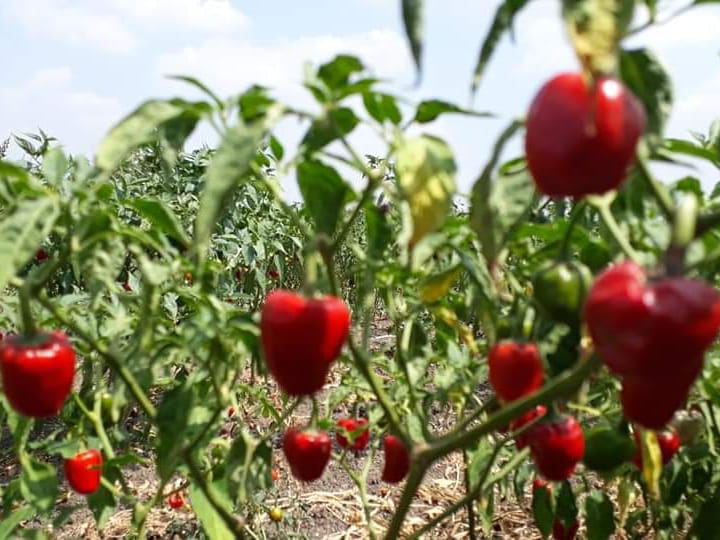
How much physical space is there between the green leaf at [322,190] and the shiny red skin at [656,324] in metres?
0.52

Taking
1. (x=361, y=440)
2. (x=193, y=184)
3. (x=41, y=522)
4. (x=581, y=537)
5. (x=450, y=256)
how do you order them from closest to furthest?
(x=450, y=256)
(x=361, y=440)
(x=581, y=537)
(x=41, y=522)
(x=193, y=184)

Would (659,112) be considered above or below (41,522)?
above

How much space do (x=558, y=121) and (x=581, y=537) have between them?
2.89 m

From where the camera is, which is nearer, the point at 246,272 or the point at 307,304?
the point at 307,304

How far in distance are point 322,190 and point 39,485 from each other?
107 centimetres

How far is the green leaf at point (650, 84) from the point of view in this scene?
94 centimetres

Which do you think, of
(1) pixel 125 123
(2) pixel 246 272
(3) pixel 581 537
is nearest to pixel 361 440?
(3) pixel 581 537

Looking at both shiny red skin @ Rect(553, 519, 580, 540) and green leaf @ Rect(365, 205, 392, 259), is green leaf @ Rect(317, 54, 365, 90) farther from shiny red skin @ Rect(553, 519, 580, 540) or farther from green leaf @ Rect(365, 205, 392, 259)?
shiny red skin @ Rect(553, 519, 580, 540)

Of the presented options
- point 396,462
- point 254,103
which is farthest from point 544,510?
point 254,103

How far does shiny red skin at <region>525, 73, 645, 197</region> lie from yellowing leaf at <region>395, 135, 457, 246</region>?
0.60 ft

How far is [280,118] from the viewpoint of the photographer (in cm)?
108

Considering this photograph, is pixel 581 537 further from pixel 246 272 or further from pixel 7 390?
pixel 246 272

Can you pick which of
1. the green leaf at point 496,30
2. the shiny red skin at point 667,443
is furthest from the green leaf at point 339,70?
the shiny red skin at point 667,443

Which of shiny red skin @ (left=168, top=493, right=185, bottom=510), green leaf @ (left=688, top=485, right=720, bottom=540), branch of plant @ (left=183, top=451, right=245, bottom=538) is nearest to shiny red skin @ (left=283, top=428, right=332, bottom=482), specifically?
branch of plant @ (left=183, top=451, right=245, bottom=538)
